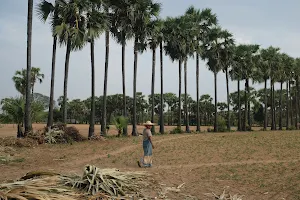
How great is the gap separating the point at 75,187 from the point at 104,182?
628mm

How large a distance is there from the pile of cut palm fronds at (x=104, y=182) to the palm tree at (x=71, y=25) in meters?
14.6

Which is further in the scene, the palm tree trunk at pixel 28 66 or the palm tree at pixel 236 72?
the palm tree at pixel 236 72

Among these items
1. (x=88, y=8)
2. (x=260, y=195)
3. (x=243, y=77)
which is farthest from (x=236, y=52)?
(x=260, y=195)

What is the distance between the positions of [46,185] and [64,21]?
16.9m

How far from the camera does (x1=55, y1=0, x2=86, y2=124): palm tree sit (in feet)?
68.8

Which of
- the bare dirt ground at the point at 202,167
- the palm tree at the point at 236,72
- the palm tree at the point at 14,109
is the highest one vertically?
the palm tree at the point at 236,72

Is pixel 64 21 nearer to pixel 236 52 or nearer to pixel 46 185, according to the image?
pixel 46 185

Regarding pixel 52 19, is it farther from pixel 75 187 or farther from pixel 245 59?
pixel 245 59

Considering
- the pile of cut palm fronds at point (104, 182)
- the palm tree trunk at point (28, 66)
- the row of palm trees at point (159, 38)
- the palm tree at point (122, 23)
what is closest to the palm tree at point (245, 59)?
the row of palm trees at point (159, 38)

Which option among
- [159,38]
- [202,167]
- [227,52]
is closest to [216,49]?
[227,52]

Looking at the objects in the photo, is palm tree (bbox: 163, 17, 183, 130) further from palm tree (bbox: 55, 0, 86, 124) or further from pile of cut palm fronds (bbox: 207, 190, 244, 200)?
pile of cut palm fronds (bbox: 207, 190, 244, 200)

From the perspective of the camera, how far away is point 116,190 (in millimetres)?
7285

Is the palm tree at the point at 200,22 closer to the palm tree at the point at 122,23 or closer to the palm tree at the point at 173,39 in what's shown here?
the palm tree at the point at 173,39

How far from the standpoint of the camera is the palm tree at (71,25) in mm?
20961
